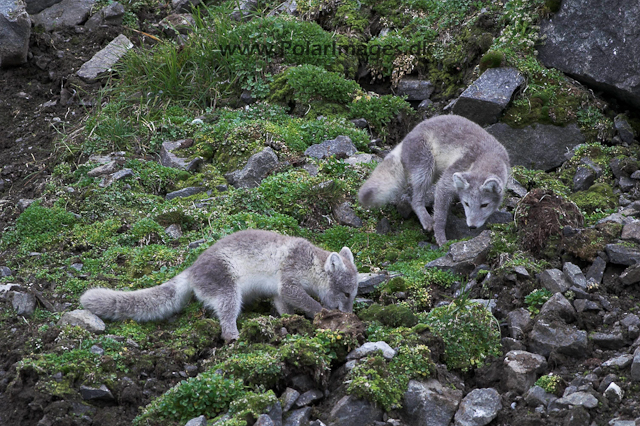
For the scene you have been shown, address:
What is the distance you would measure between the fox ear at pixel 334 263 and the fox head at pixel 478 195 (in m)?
2.25

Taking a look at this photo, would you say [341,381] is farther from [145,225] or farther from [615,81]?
[615,81]

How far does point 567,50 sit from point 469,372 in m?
7.04

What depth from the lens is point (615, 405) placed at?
529cm

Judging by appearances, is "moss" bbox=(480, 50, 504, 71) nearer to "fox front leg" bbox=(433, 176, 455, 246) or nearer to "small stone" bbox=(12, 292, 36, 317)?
"fox front leg" bbox=(433, 176, 455, 246)

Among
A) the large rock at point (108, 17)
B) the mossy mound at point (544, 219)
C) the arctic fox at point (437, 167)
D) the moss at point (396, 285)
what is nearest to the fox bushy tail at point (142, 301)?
the moss at point (396, 285)

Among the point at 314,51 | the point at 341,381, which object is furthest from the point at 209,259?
the point at 314,51

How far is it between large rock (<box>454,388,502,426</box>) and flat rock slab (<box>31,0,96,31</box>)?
13.1m

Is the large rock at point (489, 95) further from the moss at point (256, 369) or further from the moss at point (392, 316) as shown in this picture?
the moss at point (256, 369)

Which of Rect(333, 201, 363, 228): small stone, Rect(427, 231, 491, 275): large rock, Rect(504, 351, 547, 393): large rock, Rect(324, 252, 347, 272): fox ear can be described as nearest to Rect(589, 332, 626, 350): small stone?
Rect(504, 351, 547, 393): large rock

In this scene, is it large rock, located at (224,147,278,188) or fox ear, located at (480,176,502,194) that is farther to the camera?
large rock, located at (224,147,278,188)

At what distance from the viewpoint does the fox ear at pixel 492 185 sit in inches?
327

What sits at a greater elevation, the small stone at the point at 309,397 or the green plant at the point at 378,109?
the small stone at the point at 309,397

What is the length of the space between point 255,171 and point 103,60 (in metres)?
5.66

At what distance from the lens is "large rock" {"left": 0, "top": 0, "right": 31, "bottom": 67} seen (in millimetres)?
12945
